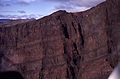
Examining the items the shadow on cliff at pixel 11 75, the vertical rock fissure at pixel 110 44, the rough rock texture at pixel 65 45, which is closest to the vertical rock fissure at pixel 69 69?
the rough rock texture at pixel 65 45

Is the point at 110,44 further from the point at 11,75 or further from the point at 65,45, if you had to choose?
the point at 11,75

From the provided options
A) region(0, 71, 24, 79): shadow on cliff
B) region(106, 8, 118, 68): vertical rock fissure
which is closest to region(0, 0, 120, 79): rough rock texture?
region(106, 8, 118, 68): vertical rock fissure

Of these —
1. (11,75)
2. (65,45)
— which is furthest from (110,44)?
(11,75)

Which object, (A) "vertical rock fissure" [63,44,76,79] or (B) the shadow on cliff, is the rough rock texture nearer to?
(A) "vertical rock fissure" [63,44,76,79]

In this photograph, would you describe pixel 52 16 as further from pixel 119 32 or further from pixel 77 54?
pixel 119 32

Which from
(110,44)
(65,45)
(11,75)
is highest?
(110,44)

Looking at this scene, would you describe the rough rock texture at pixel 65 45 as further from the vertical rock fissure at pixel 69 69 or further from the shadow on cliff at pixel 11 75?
the shadow on cliff at pixel 11 75

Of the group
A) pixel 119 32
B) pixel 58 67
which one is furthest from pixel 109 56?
pixel 58 67

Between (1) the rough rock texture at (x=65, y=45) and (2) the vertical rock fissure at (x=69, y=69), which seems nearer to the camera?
(1) the rough rock texture at (x=65, y=45)

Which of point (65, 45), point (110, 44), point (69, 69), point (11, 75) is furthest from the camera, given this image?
point (11, 75)
